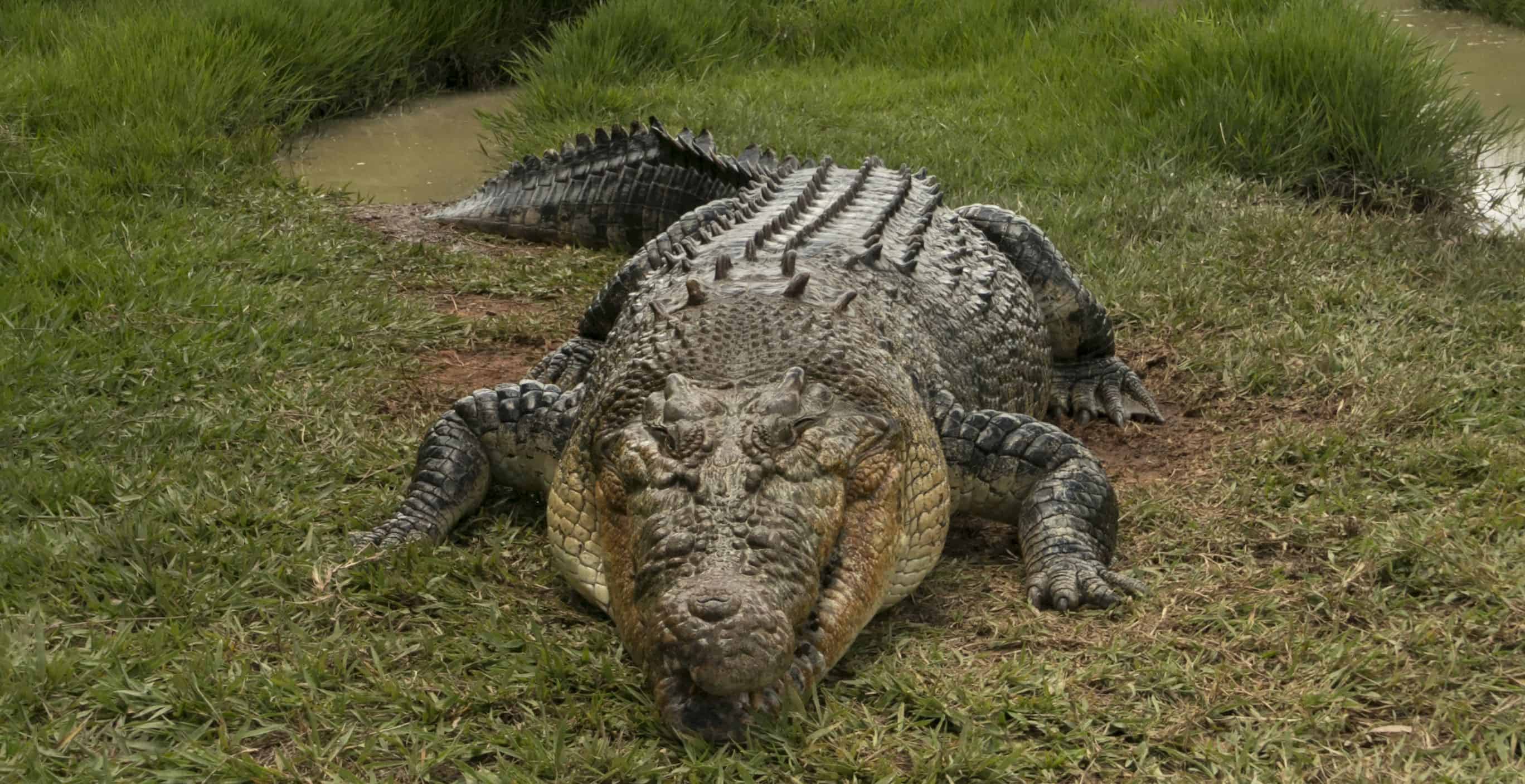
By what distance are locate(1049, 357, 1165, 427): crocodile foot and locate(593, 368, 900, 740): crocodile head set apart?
187cm

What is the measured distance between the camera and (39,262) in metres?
5.05

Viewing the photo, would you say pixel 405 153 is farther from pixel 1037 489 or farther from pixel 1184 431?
pixel 1037 489

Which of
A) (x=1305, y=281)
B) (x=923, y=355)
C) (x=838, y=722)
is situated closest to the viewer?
(x=838, y=722)

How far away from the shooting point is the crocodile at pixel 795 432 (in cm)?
264

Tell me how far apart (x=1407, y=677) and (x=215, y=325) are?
379 centimetres

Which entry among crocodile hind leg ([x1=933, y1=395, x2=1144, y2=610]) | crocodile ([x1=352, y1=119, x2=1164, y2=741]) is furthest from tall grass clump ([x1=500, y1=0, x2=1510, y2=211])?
crocodile hind leg ([x1=933, y1=395, x2=1144, y2=610])

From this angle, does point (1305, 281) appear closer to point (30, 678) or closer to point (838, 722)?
point (838, 722)

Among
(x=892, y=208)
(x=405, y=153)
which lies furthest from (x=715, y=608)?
(x=405, y=153)

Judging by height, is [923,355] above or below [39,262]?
above

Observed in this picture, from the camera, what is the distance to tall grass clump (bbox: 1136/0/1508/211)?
659 centimetres

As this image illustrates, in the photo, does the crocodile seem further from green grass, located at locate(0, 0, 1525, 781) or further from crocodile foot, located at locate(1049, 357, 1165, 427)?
green grass, located at locate(0, 0, 1525, 781)

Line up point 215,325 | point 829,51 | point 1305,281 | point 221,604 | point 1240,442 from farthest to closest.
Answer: point 829,51 < point 1305,281 < point 215,325 < point 1240,442 < point 221,604

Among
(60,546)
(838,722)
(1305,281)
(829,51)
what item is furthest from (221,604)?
(829,51)

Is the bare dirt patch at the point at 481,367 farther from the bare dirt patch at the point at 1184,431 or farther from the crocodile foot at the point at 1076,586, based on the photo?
the crocodile foot at the point at 1076,586
